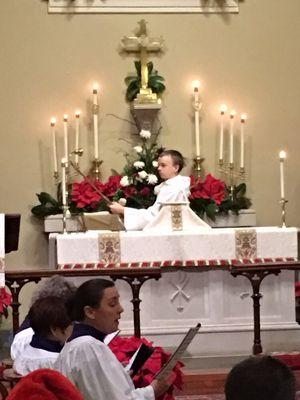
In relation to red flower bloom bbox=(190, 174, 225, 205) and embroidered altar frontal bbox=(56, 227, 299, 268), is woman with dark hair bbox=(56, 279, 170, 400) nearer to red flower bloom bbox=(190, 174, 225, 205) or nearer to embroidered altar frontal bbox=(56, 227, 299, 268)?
embroidered altar frontal bbox=(56, 227, 299, 268)

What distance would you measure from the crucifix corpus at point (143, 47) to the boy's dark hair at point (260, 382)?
18.9 ft

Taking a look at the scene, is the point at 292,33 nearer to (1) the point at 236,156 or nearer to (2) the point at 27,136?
(1) the point at 236,156

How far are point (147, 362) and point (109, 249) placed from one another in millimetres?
2578

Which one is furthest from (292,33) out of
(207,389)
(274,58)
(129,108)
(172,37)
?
(207,389)

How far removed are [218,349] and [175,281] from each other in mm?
602

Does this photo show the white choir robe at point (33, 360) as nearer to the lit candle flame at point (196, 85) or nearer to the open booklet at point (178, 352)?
the open booklet at point (178, 352)

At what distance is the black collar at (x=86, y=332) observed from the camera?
10.6 ft

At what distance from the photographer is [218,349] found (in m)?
6.21

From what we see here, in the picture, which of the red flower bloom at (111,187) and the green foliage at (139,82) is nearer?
the red flower bloom at (111,187)

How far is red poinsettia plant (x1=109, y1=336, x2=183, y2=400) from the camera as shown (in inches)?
143

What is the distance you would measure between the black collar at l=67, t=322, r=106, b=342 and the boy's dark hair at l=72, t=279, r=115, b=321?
8 centimetres

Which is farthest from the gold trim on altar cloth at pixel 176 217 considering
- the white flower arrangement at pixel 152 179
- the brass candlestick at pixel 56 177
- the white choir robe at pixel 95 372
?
the white choir robe at pixel 95 372

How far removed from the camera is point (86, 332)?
325 centimetres

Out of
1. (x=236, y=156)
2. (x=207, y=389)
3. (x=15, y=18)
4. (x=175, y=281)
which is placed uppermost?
(x=15, y=18)
